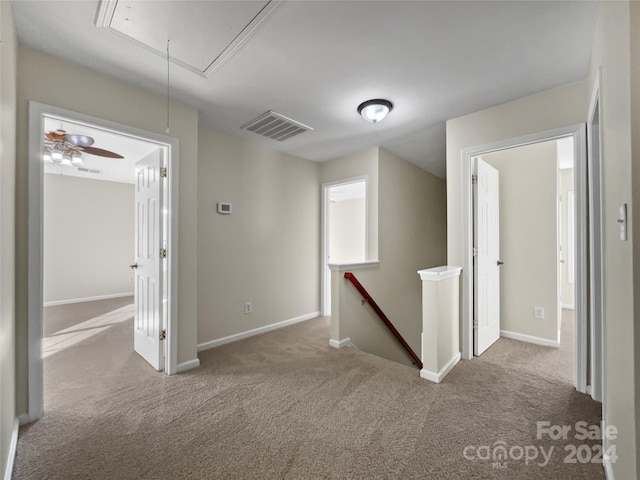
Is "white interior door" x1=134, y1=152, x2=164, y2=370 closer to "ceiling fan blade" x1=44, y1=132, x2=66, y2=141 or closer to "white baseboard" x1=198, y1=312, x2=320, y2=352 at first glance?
"white baseboard" x1=198, y1=312, x2=320, y2=352

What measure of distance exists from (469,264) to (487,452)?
5.31 feet

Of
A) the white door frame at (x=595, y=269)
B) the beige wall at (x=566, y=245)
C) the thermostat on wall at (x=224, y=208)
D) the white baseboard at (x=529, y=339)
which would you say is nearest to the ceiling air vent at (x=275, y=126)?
the thermostat on wall at (x=224, y=208)

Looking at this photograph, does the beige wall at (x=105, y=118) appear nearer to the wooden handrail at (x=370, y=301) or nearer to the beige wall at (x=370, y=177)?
the wooden handrail at (x=370, y=301)

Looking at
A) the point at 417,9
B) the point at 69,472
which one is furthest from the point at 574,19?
the point at 69,472

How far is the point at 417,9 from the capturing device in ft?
5.13

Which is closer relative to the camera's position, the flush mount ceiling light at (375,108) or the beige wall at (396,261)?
the flush mount ceiling light at (375,108)

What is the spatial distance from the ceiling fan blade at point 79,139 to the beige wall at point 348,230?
13.1 feet

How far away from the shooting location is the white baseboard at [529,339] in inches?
120

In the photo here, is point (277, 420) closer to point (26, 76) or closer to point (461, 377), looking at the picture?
point (461, 377)

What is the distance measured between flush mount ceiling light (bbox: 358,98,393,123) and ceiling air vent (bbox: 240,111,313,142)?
2.37 ft

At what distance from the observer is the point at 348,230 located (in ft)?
21.3

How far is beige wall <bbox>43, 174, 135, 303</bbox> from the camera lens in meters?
5.34

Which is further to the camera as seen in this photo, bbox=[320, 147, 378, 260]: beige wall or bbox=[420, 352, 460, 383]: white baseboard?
bbox=[320, 147, 378, 260]: beige wall

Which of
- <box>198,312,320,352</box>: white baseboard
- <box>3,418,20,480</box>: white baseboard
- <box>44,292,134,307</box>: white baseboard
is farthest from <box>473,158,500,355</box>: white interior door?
<box>44,292,134,307</box>: white baseboard
